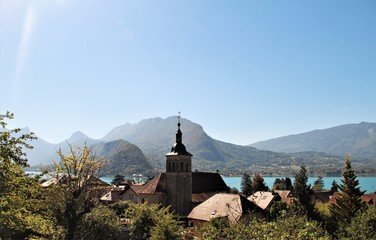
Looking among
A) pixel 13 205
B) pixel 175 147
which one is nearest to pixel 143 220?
pixel 13 205

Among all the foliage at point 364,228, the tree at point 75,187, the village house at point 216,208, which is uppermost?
the tree at point 75,187

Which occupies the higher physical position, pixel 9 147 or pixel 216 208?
pixel 9 147

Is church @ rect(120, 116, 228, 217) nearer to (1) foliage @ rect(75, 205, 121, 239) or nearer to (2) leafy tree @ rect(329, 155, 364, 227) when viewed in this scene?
(2) leafy tree @ rect(329, 155, 364, 227)

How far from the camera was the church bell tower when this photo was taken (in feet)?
161

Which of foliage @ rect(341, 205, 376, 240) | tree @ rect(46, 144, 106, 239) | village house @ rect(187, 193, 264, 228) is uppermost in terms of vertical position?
A: tree @ rect(46, 144, 106, 239)

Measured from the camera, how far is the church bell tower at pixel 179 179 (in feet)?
161

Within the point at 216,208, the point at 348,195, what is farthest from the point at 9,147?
the point at 348,195

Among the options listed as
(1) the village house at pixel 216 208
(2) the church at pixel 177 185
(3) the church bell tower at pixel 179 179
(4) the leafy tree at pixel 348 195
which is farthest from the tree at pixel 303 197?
(3) the church bell tower at pixel 179 179

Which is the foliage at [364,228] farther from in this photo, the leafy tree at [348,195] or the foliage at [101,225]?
the leafy tree at [348,195]

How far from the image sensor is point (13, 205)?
1298 centimetres

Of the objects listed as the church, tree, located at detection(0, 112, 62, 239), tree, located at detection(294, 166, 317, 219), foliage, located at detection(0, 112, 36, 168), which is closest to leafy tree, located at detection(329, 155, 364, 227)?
tree, located at detection(294, 166, 317, 219)

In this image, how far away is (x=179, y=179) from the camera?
49.3 meters

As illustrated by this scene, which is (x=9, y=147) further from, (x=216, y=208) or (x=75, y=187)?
(x=216, y=208)

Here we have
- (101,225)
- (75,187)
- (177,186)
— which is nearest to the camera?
(75,187)
